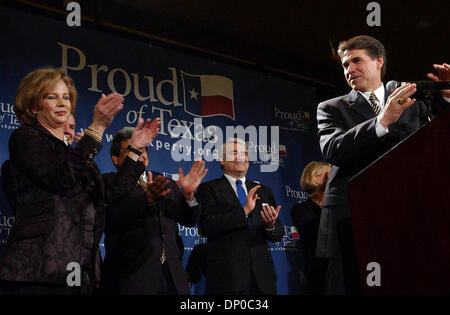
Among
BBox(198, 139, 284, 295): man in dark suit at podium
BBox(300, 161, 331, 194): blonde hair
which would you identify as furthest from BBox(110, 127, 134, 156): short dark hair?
BBox(300, 161, 331, 194): blonde hair

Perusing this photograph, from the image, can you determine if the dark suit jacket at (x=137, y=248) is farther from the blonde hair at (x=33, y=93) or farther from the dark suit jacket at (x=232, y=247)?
the blonde hair at (x=33, y=93)

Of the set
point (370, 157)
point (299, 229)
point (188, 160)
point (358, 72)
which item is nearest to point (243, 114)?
point (188, 160)

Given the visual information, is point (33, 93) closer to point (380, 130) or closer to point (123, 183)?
point (123, 183)

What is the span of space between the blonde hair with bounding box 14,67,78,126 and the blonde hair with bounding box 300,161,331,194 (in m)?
2.85

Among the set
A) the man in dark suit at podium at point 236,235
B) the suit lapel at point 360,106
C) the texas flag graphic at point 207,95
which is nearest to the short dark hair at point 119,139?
the man in dark suit at podium at point 236,235

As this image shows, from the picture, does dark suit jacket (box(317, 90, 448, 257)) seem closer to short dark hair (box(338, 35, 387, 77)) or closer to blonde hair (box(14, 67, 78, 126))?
short dark hair (box(338, 35, 387, 77))

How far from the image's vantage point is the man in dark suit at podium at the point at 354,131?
6.78 ft

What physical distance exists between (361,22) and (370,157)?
327 cm

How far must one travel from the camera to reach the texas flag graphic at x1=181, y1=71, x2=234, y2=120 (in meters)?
4.75

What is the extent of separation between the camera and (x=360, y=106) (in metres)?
2.43
